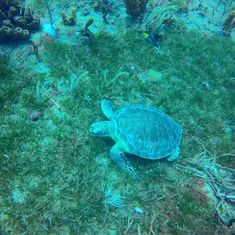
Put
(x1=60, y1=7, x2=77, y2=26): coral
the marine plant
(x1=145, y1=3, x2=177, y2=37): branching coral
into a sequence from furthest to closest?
(x1=145, y1=3, x2=177, y2=37): branching coral → (x1=60, y1=7, x2=77, y2=26): coral → the marine plant

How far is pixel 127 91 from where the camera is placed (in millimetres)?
5629

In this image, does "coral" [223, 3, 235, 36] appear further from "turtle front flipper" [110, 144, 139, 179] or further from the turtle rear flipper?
"turtle front flipper" [110, 144, 139, 179]

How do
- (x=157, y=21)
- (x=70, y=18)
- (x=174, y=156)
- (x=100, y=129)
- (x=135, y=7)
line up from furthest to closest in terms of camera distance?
(x=135, y=7) < (x=157, y=21) < (x=70, y=18) < (x=174, y=156) < (x=100, y=129)

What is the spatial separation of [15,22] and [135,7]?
2.93 meters

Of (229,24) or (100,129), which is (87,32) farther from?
(229,24)

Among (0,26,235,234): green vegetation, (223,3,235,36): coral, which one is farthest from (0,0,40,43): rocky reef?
(223,3,235,36): coral

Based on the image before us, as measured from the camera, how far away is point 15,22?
19.8 feet

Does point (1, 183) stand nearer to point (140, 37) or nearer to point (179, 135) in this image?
point (179, 135)

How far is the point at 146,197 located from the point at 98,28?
422cm

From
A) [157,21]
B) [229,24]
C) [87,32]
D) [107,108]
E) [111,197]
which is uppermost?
[157,21]

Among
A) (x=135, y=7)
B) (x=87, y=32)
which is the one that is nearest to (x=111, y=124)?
(x=87, y=32)

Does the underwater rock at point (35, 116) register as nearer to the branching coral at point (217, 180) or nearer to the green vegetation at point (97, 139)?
the green vegetation at point (97, 139)

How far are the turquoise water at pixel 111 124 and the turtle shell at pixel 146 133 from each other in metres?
0.02

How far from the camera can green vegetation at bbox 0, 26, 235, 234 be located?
397 cm
